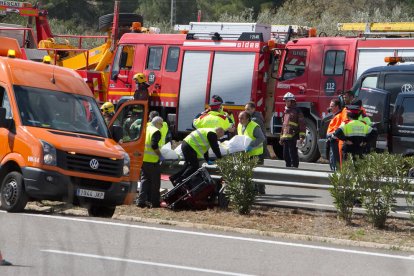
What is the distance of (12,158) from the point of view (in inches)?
572

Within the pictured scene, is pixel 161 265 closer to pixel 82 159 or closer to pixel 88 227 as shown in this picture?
pixel 88 227

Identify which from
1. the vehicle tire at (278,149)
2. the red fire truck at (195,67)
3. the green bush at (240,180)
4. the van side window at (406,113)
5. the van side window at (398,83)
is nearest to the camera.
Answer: the green bush at (240,180)

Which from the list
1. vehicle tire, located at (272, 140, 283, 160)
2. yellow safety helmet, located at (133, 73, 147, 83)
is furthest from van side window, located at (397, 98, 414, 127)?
yellow safety helmet, located at (133, 73, 147, 83)

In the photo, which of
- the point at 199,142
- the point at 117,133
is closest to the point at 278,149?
the point at 199,142

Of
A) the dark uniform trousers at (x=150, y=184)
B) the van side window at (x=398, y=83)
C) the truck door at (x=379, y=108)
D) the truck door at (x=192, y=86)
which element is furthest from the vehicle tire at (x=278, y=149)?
the dark uniform trousers at (x=150, y=184)

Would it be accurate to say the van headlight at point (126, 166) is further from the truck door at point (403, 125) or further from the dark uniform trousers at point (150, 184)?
the truck door at point (403, 125)

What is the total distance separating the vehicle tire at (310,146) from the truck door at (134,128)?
834cm

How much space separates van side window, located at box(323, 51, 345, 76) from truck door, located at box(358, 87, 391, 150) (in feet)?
15.4

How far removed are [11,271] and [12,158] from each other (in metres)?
5.16

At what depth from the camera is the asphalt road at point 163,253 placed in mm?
10117

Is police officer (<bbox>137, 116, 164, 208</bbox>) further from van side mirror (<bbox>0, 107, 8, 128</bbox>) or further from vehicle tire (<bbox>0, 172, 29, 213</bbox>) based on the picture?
van side mirror (<bbox>0, 107, 8, 128</bbox>)

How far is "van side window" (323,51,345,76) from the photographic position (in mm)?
24125

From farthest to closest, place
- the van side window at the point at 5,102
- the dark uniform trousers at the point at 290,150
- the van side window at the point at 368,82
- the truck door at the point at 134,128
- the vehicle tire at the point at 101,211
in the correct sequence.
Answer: the van side window at the point at 368,82 → the dark uniform trousers at the point at 290,150 → the truck door at the point at 134,128 → the vehicle tire at the point at 101,211 → the van side window at the point at 5,102

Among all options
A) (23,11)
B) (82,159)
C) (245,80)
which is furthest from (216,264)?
(23,11)
